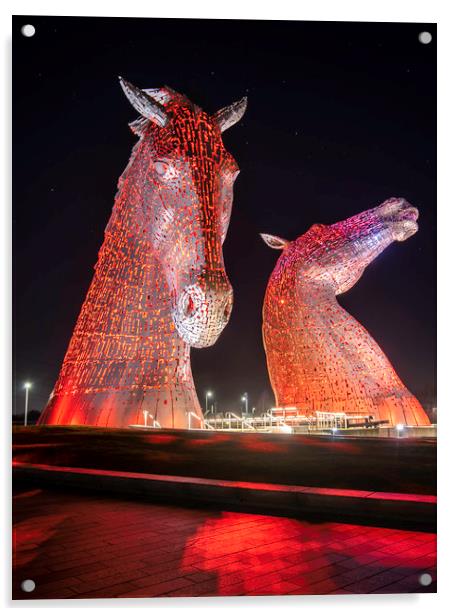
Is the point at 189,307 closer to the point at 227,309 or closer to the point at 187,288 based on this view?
the point at 187,288

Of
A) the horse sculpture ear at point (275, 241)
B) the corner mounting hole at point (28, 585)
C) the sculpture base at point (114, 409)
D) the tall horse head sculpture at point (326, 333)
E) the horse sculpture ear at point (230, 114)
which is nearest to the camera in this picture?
the corner mounting hole at point (28, 585)

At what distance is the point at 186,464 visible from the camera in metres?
5.09

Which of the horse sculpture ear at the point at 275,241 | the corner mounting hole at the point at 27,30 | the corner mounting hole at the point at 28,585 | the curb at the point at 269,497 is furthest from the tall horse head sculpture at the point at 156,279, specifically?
the horse sculpture ear at the point at 275,241

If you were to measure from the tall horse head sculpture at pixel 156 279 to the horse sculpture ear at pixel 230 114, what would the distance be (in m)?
0.02

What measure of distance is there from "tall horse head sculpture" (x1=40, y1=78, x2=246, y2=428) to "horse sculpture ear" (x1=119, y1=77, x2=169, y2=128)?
0.02 meters

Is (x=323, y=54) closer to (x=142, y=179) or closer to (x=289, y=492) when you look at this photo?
(x=142, y=179)

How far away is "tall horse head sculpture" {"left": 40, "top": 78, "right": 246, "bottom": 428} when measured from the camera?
6379mm

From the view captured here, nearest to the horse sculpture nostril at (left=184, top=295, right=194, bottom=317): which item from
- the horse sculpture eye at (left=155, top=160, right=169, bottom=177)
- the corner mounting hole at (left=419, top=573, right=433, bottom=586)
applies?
the horse sculpture eye at (left=155, top=160, right=169, bottom=177)

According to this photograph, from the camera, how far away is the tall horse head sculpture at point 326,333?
12219 millimetres

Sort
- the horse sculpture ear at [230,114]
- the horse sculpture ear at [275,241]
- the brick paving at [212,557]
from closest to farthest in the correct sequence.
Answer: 1. the brick paving at [212,557]
2. the horse sculpture ear at [230,114]
3. the horse sculpture ear at [275,241]

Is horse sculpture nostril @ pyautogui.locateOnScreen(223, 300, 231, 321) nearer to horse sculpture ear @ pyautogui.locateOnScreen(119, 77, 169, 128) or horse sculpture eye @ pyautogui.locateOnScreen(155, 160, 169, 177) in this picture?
horse sculpture eye @ pyautogui.locateOnScreen(155, 160, 169, 177)

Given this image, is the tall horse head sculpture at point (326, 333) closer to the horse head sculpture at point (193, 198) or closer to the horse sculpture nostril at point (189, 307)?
the horse head sculpture at point (193, 198)

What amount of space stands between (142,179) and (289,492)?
205 inches
